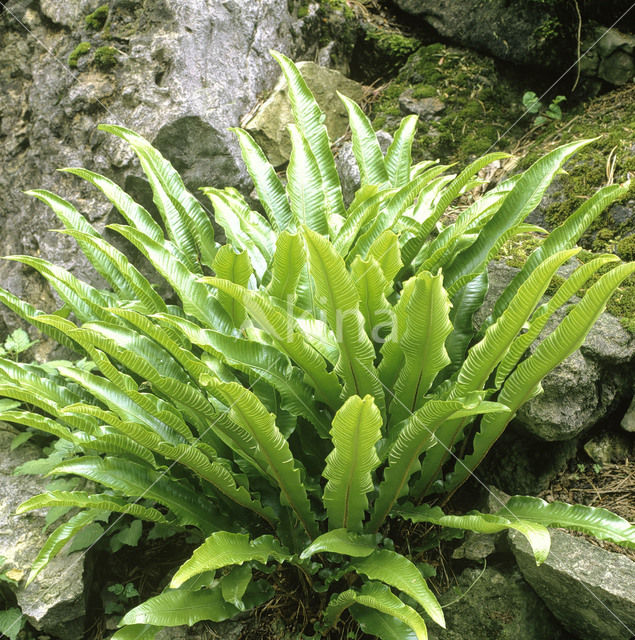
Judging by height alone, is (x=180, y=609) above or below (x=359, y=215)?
below

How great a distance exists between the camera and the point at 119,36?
3061 mm

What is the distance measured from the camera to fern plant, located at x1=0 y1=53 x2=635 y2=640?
4.58ft

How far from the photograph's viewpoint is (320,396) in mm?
1689

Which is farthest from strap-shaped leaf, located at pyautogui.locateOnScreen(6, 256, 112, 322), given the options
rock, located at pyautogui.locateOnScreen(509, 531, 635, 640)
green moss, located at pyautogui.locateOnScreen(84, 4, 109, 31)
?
green moss, located at pyautogui.locateOnScreen(84, 4, 109, 31)

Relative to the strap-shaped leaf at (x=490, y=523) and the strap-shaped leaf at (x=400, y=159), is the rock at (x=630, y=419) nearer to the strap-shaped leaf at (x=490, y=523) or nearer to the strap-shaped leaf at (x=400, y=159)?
the strap-shaped leaf at (x=490, y=523)

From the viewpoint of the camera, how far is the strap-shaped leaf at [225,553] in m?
1.31

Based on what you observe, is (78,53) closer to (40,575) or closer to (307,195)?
(307,195)

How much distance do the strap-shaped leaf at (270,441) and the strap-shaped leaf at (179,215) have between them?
2.90 ft

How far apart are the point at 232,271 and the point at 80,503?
82 cm

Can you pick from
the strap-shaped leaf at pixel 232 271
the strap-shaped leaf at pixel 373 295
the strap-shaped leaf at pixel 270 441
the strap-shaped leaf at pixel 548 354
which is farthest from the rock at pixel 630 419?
the strap-shaped leaf at pixel 232 271

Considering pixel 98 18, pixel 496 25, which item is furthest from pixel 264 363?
pixel 496 25

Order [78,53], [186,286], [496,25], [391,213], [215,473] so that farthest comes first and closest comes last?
Result: 1. [496,25]
2. [78,53]
3. [391,213]
4. [186,286]
5. [215,473]

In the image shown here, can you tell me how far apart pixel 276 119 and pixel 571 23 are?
1709 millimetres

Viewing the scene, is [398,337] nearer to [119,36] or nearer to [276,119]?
[276,119]
